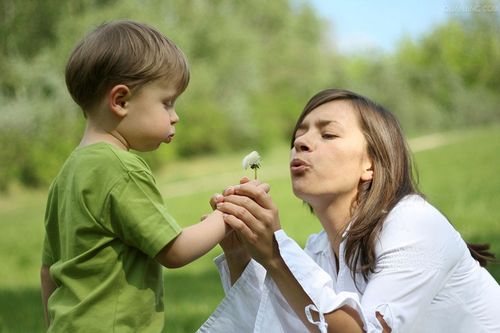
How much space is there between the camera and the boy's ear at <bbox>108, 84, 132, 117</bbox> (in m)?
2.77

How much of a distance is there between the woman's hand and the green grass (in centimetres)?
283

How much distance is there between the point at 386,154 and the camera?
3.27 meters

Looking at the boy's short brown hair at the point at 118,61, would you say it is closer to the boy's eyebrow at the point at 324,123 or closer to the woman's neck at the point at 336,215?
the boy's eyebrow at the point at 324,123

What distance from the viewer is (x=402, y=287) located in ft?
9.61

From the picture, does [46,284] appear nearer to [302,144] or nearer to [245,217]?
[245,217]

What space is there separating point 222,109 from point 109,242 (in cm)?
2974

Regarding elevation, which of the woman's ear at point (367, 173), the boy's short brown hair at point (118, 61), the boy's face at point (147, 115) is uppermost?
the boy's short brown hair at point (118, 61)

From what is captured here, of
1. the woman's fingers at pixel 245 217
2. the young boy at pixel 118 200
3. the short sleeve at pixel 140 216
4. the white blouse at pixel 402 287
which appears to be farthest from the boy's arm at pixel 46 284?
the woman's fingers at pixel 245 217

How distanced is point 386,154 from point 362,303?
685mm

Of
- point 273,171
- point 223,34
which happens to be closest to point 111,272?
point 273,171

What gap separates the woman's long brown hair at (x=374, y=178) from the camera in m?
3.14

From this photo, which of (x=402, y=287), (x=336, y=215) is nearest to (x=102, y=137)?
(x=336, y=215)

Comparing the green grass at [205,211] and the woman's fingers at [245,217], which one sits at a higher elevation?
the woman's fingers at [245,217]

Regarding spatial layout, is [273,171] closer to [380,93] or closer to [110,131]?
[380,93]
